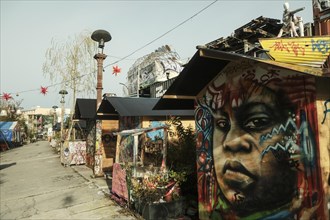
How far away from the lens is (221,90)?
650 cm

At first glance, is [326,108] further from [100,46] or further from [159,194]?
[100,46]

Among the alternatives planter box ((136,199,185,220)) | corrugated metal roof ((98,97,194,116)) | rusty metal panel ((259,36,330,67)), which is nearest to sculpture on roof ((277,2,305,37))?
rusty metal panel ((259,36,330,67))

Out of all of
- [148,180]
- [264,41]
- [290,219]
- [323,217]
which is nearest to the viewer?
[323,217]

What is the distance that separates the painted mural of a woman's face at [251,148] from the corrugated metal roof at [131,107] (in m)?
6.23

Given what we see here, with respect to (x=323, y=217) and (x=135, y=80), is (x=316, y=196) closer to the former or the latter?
(x=323, y=217)

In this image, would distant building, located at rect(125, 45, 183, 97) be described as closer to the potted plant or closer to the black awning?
the black awning

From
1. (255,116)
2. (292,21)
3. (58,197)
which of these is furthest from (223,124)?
(58,197)

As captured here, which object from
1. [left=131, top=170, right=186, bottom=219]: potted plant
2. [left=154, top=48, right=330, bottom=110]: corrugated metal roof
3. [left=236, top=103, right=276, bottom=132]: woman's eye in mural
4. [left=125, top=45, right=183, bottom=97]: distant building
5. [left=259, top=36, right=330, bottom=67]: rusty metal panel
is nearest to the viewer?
[left=259, top=36, right=330, bottom=67]: rusty metal panel

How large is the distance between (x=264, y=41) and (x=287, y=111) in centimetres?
154

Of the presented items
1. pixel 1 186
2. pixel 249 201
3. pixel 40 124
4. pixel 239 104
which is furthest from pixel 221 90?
pixel 40 124

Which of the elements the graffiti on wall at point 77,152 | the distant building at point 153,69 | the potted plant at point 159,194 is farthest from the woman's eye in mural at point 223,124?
the distant building at point 153,69

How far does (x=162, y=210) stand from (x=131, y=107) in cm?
622

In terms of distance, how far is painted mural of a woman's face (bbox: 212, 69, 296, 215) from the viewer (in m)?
5.05

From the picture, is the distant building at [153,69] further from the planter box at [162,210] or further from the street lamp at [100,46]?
the planter box at [162,210]
